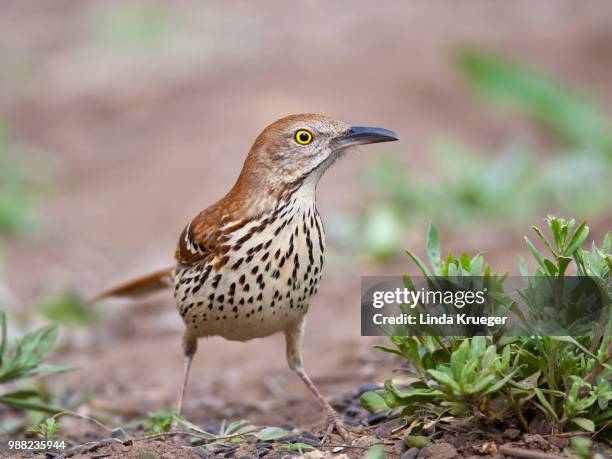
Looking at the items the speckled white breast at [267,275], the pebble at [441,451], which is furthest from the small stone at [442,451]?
the speckled white breast at [267,275]

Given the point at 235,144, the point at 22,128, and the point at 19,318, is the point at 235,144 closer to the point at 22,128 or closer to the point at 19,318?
the point at 22,128

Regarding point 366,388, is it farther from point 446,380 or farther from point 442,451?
point 446,380

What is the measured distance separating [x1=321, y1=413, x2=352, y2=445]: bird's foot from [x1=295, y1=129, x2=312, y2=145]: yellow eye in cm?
117

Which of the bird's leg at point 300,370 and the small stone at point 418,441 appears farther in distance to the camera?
the bird's leg at point 300,370

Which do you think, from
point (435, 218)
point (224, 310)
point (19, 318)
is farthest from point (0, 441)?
point (435, 218)

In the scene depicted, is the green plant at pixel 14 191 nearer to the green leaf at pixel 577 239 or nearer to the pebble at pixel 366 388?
the pebble at pixel 366 388

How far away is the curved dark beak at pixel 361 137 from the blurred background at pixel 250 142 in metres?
1.22

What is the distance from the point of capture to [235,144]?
34.2ft

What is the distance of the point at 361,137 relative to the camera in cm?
444

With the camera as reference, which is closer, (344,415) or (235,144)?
(344,415)

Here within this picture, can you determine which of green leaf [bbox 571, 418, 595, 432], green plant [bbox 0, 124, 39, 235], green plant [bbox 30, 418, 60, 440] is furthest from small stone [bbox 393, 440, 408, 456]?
green plant [bbox 0, 124, 39, 235]

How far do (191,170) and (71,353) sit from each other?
12.3 ft

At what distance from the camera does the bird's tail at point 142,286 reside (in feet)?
17.5

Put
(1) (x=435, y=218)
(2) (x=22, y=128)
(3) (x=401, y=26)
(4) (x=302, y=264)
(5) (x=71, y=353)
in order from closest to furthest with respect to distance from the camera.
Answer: (4) (x=302, y=264) < (5) (x=71, y=353) < (1) (x=435, y=218) < (2) (x=22, y=128) < (3) (x=401, y=26)
